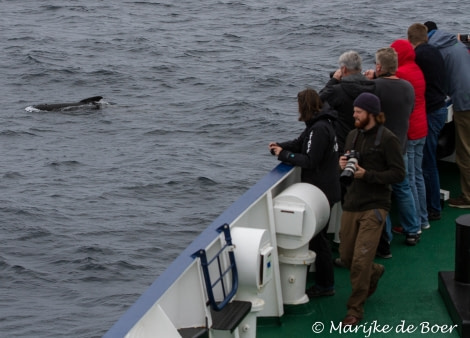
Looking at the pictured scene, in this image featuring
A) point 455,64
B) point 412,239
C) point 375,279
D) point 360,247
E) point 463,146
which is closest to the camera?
point 360,247

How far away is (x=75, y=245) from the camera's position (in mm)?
20375

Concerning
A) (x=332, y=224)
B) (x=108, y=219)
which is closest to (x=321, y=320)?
(x=332, y=224)

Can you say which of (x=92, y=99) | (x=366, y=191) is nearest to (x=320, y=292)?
(x=366, y=191)

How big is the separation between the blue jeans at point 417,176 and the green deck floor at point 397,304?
9.9 inches

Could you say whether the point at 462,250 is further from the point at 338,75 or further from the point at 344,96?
the point at 338,75

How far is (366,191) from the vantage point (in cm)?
774

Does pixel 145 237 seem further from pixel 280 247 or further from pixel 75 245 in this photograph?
pixel 280 247

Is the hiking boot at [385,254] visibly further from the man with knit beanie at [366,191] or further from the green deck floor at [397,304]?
the man with knit beanie at [366,191]

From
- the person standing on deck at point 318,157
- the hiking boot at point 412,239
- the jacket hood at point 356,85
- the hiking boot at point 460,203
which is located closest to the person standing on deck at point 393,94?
the jacket hood at point 356,85

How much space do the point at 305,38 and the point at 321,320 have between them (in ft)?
118

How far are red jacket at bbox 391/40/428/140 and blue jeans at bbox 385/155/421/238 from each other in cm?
28

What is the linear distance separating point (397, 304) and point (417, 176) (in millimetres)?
1548

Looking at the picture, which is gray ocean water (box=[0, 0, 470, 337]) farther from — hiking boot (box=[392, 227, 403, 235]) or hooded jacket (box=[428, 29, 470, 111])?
hooded jacket (box=[428, 29, 470, 111])

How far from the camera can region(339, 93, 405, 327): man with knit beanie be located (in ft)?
24.9
